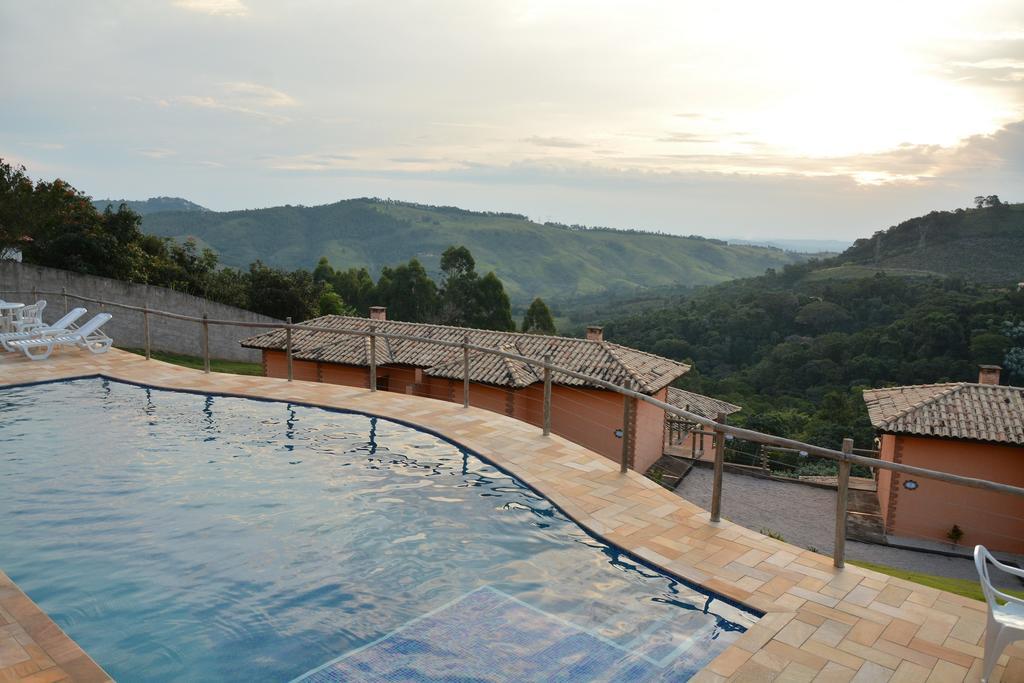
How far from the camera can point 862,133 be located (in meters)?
27.9

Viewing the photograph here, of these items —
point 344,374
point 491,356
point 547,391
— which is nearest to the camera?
point 547,391

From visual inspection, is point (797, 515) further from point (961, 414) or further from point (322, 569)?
point (322, 569)

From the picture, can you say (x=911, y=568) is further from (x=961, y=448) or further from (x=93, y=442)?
(x=93, y=442)

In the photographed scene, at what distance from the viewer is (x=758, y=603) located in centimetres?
451

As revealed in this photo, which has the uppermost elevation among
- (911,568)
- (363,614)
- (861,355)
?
(363,614)

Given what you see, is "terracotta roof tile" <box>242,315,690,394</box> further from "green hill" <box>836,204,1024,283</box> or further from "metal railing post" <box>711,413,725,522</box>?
"green hill" <box>836,204,1024,283</box>

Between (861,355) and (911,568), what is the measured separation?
28594 mm

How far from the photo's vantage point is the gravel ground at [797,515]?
19000 mm

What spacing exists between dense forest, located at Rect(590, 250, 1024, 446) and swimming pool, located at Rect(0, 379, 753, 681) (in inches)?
1115

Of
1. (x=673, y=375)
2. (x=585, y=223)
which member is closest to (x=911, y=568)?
(x=673, y=375)

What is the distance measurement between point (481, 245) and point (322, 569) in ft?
404

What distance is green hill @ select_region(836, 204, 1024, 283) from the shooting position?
207ft

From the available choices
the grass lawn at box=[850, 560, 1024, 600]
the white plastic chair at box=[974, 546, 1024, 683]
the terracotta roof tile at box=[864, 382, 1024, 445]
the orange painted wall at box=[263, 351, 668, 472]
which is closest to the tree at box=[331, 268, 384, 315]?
the orange painted wall at box=[263, 351, 668, 472]

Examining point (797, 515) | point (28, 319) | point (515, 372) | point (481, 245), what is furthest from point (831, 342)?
point (481, 245)
